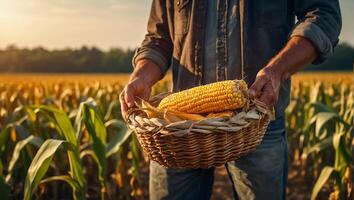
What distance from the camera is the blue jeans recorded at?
1.92 metres

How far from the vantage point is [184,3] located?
81.5 inches

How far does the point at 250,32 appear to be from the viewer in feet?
6.39

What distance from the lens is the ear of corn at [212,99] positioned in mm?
1554

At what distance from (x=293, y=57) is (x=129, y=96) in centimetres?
63

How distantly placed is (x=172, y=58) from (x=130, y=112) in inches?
22.0

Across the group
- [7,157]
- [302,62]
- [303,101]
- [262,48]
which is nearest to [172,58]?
[262,48]

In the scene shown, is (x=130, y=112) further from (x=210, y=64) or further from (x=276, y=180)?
(x=276, y=180)

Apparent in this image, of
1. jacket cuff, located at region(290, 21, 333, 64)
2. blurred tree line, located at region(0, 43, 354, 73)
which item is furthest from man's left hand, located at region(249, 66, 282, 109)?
blurred tree line, located at region(0, 43, 354, 73)

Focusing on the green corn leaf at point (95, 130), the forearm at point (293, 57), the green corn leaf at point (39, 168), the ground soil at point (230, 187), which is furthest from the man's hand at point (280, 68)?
the ground soil at point (230, 187)

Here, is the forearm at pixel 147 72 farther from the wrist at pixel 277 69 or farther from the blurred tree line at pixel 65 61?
the blurred tree line at pixel 65 61

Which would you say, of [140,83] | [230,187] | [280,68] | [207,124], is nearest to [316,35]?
[280,68]

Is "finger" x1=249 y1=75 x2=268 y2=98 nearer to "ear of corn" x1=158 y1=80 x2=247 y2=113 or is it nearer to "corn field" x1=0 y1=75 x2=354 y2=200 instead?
"ear of corn" x1=158 y1=80 x2=247 y2=113

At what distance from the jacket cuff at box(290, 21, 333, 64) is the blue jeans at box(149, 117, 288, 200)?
0.35 metres

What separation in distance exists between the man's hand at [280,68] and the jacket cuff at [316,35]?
0.02 meters
